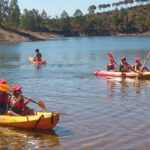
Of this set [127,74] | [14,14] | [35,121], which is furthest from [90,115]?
[14,14]

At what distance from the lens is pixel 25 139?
812cm

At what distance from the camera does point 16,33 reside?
73.3m

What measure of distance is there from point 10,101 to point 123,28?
134407 millimetres

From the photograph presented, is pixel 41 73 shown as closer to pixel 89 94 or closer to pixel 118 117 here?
pixel 89 94

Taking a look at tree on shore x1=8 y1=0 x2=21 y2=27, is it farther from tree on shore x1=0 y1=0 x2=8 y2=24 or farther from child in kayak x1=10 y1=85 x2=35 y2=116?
child in kayak x1=10 y1=85 x2=35 y2=116

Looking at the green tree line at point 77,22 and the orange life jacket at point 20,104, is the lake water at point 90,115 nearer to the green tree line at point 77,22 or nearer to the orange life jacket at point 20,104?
the orange life jacket at point 20,104

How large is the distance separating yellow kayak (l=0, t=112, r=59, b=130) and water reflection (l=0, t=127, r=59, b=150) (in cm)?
15

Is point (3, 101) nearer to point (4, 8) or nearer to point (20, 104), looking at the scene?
point (20, 104)

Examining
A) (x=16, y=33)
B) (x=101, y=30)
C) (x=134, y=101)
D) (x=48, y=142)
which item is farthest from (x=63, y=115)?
(x=101, y=30)

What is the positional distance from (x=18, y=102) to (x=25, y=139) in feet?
3.88

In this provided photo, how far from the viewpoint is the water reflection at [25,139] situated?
25.4 feet

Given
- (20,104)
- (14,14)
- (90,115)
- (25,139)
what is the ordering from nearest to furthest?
(25,139)
(20,104)
(90,115)
(14,14)

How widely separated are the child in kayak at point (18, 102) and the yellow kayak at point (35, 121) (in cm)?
34

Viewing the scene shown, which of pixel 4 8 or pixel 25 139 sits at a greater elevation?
pixel 4 8
